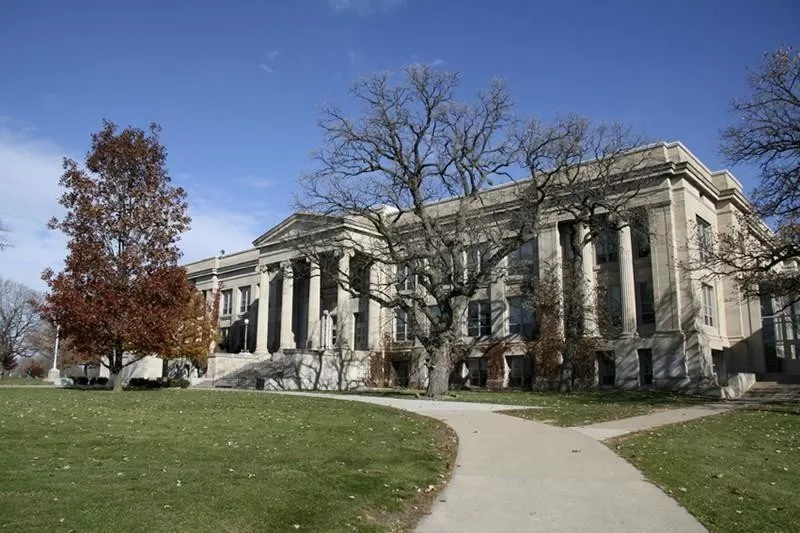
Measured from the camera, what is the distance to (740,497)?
9.17 metres

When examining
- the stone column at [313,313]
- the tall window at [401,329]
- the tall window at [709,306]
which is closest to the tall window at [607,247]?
the tall window at [709,306]

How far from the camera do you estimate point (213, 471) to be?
31.0 ft

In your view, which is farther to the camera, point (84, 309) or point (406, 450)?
point (84, 309)

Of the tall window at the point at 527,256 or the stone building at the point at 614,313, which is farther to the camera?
the tall window at the point at 527,256

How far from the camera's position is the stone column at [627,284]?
136 ft

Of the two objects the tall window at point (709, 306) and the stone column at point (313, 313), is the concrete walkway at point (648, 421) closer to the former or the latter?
the tall window at point (709, 306)

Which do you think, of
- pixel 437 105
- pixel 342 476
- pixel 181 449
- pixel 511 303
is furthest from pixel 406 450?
pixel 511 303

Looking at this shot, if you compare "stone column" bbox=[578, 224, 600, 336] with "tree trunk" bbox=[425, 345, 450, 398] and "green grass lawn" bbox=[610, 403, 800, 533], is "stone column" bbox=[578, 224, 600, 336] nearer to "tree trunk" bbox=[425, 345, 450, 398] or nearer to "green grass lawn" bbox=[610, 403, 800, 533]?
"tree trunk" bbox=[425, 345, 450, 398]

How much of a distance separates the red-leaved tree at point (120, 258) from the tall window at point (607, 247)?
2733cm

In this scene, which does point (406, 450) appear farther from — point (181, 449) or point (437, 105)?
point (437, 105)

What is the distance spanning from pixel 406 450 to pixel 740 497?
5620 millimetres

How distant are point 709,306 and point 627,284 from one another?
21.9 ft

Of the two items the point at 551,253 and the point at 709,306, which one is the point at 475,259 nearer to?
the point at 551,253

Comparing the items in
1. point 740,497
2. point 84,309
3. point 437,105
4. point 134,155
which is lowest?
point 740,497
